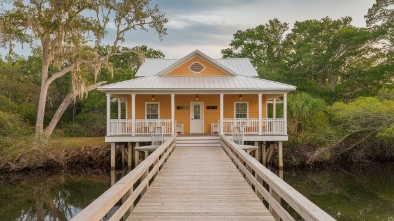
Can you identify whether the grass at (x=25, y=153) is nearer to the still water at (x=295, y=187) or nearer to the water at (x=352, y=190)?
the still water at (x=295, y=187)

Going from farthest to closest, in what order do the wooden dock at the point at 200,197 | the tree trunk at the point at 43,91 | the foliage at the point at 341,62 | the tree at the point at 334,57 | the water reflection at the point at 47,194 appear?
the tree at the point at 334,57 < the foliage at the point at 341,62 < the tree trunk at the point at 43,91 < the water reflection at the point at 47,194 < the wooden dock at the point at 200,197

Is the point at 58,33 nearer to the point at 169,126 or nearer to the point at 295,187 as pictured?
the point at 169,126

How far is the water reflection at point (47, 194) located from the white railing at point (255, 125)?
645 cm

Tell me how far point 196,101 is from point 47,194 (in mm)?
9359

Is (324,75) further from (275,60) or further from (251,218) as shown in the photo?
(251,218)

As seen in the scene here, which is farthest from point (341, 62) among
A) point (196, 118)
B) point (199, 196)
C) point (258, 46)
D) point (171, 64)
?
point (199, 196)

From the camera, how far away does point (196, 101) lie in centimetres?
1892

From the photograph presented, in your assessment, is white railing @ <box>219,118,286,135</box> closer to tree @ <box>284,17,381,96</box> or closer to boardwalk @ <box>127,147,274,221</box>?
boardwalk @ <box>127,147,274,221</box>

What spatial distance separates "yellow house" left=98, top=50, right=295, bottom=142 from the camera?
16.0m

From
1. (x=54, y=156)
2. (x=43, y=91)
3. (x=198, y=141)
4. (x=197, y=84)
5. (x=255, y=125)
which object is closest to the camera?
(x=198, y=141)

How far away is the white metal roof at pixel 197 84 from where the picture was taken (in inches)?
627

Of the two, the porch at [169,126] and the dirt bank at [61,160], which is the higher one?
the porch at [169,126]

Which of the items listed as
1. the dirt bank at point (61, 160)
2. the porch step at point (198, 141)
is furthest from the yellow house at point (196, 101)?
the dirt bank at point (61, 160)

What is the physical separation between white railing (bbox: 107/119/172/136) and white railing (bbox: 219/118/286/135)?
307cm
